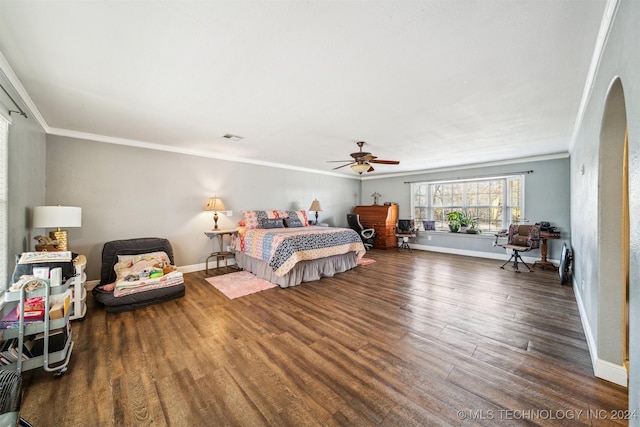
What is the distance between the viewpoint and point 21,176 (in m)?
2.44

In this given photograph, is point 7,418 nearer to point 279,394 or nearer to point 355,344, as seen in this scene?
point 279,394

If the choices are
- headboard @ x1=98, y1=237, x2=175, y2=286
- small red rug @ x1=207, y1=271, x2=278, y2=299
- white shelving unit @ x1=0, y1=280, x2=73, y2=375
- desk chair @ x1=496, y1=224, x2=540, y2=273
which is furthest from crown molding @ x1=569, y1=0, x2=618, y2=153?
headboard @ x1=98, y1=237, x2=175, y2=286

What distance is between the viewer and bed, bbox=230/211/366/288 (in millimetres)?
3938

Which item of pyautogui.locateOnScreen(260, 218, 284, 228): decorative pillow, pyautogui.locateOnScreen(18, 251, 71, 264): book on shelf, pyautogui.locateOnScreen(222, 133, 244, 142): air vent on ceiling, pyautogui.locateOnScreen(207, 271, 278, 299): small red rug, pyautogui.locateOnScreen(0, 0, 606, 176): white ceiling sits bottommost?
pyautogui.locateOnScreen(207, 271, 278, 299): small red rug

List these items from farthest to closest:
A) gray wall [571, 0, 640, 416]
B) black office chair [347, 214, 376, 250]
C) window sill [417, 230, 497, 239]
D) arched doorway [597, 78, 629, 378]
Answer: black office chair [347, 214, 376, 250] → window sill [417, 230, 497, 239] → arched doorway [597, 78, 629, 378] → gray wall [571, 0, 640, 416]

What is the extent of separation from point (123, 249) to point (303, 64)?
150 inches

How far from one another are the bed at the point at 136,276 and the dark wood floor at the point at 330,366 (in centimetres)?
15

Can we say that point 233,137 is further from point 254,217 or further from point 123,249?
point 123,249

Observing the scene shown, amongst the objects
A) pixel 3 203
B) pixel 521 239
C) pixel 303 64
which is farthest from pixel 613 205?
pixel 3 203

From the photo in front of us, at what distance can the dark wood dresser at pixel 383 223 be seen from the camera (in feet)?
24.1

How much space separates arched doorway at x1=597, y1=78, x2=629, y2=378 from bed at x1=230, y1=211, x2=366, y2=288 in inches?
128

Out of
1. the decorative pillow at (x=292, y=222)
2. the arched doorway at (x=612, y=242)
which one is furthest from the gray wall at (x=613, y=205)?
the decorative pillow at (x=292, y=222)

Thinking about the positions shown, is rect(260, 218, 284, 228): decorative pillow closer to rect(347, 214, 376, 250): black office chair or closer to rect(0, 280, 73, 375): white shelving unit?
rect(347, 214, 376, 250): black office chair

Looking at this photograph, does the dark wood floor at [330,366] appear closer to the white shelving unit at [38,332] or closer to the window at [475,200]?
the white shelving unit at [38,332]
